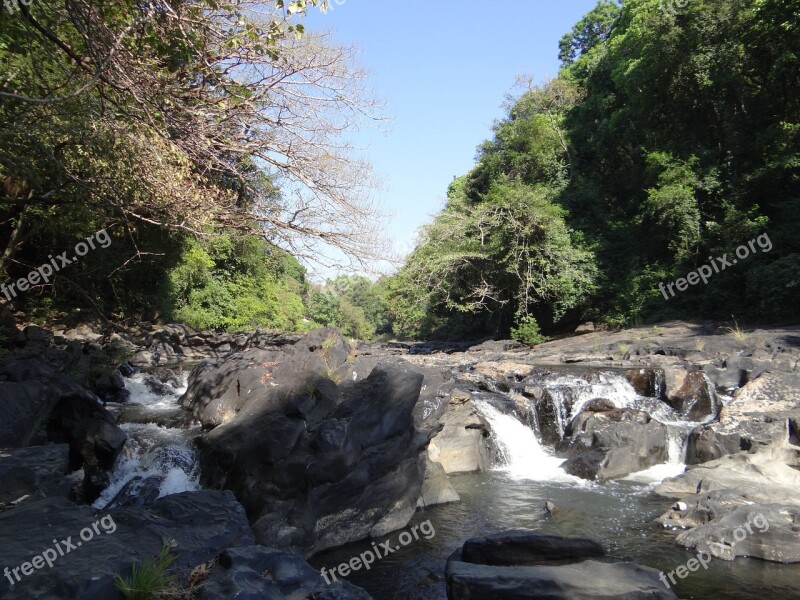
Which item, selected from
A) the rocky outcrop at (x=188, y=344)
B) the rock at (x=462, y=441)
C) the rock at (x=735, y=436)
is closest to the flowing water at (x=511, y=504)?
the rock at (x=462, y=441)

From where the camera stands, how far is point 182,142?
5273 mm

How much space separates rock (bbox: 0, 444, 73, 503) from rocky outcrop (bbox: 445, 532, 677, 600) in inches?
136

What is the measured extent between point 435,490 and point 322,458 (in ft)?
7.36

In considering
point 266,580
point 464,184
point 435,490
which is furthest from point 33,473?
point 464,184

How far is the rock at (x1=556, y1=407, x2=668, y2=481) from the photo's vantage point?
361 inches

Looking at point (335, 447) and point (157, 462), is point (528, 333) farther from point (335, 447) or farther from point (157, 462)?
point (157, 462)

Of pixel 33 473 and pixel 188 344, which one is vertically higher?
pixel 188 344

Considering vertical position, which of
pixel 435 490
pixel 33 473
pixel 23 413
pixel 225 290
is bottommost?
pixel 435 490

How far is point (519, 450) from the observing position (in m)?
10.6

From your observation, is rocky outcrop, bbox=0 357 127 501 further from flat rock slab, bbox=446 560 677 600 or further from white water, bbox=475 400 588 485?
white water, bbox=475 400 588 485

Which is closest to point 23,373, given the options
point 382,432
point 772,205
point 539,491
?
point 382,432

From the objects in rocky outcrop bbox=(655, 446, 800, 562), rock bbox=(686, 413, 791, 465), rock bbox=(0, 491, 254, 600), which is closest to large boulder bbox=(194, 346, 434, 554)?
rock bbox=(0, 491, 254, 600)

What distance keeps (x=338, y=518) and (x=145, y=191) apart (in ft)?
16.2

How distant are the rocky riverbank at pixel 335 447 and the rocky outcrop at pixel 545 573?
6 cm
